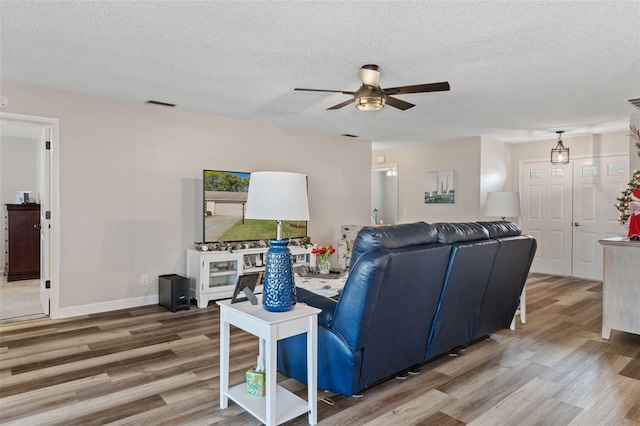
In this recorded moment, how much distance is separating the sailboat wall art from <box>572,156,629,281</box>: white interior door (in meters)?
2.03

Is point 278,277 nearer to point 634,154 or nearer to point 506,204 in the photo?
point 506,204

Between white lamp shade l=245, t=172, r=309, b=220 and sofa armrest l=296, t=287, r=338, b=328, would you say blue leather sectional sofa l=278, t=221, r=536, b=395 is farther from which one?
white lamp shade l=245, t=172, r=309, b=220

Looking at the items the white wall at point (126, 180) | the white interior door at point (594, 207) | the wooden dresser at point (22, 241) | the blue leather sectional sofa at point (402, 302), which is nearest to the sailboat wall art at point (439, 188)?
the white interior door at point (594, 207)

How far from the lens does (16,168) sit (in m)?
6.72

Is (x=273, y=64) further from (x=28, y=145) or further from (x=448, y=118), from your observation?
(x=28, y=145)

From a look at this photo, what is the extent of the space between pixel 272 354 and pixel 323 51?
2.24m

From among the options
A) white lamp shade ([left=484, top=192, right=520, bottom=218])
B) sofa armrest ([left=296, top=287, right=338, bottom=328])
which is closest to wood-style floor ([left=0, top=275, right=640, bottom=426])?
sofa armrest ([left=296, top=287, right=338, bottom=328])

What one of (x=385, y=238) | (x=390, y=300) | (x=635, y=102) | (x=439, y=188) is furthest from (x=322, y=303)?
(x=439, y=188)

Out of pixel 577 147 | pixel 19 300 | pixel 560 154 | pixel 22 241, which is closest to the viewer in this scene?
pixel 19 300

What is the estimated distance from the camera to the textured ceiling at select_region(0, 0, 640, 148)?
238 centimetres

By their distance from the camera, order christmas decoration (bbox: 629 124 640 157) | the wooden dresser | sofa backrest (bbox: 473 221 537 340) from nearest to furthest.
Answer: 1. sofa backrest (bbox: 473 221 537 340)
2. christmas decoration (bbox: 629 124 640 157)
3. the wooden dresser

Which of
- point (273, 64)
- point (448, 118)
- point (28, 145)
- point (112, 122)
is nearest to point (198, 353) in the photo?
point (273, 64)

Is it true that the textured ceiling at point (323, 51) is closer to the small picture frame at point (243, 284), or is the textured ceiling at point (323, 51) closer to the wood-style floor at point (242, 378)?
the small picture frame at point (243, 284)

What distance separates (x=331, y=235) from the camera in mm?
6570
